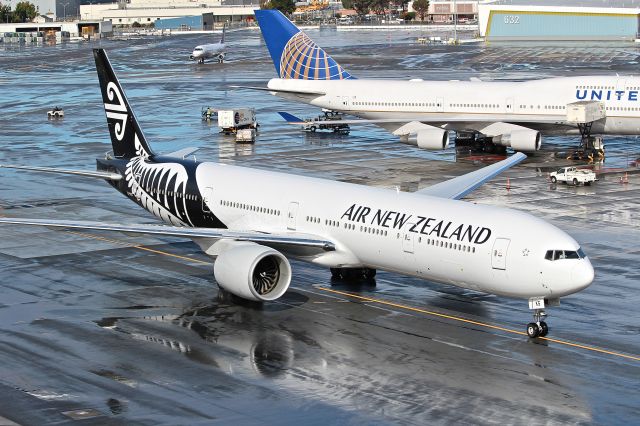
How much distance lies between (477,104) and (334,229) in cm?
3562

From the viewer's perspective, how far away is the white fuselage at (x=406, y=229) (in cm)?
3216

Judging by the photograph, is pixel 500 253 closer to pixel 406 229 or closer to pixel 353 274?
pixel 406 229

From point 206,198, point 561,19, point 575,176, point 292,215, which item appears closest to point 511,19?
point 561,19

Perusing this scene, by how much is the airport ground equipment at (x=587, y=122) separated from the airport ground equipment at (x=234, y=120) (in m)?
24.7

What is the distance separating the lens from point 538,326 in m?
32.6

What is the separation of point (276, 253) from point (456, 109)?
37.7 metres

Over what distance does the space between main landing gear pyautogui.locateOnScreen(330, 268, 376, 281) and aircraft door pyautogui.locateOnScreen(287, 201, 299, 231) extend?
7.81 ft

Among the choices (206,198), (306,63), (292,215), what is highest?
(306,63)

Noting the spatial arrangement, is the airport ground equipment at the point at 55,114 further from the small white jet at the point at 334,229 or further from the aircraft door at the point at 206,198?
the aircraft door at the point at 206,198

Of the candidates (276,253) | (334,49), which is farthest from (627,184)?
(334,49)

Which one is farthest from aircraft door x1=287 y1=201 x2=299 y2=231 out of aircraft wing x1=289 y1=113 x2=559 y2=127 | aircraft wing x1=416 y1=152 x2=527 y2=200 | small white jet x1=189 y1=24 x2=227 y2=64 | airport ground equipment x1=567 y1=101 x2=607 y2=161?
small white jet x1=189 y1=24 x2=227 y2=64

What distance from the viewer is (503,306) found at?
3634 centimetres

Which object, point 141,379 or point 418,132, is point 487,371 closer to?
point 141,379

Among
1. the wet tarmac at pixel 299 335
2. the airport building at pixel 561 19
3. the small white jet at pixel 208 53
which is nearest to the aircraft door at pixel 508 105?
the wet tarmac at pixel 299 335
